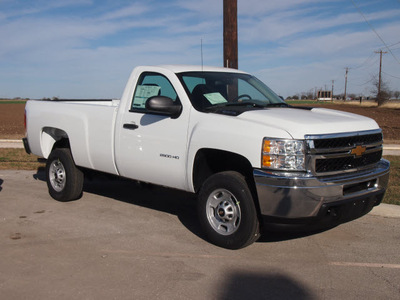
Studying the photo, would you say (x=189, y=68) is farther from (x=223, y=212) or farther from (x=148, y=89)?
(x=223, y=212)

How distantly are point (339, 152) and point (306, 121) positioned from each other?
1.52 feet

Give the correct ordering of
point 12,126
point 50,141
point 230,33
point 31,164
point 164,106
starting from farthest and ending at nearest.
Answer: point 12,126 → point 31,164 → point 230,33 → point 50,141 → point 164,106

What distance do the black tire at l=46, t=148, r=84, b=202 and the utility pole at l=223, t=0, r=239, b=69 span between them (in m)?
4.62

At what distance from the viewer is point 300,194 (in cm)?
443

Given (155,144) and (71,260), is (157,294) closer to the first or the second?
(71,260)

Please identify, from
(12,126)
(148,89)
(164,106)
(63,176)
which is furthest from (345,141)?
(12,126)

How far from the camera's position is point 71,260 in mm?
4699

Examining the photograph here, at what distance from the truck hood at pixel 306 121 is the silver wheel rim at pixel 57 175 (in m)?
3.60

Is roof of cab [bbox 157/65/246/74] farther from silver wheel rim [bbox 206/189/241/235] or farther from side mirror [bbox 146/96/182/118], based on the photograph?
silver wheel rim [bbox 206/189/241/235]

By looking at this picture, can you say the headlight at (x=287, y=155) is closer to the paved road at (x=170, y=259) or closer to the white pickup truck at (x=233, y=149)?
the white pickup truck at (x=233, y=149)

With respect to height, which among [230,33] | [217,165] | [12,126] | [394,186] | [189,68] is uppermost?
[230,33]

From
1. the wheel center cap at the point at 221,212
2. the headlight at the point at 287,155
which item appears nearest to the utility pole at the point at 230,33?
the wheel center cap at the point at 221,212

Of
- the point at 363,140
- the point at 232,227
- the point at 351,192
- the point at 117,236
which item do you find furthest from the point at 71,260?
the point at 363,140

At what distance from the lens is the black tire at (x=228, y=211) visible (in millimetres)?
4805
